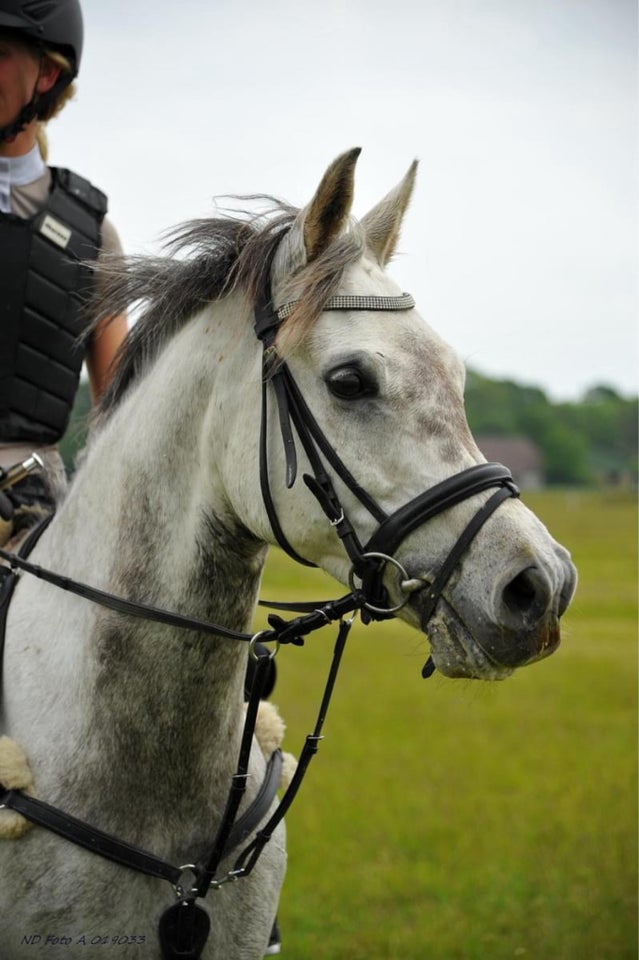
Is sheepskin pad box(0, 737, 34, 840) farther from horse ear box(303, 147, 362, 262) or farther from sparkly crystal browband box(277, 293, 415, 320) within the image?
horse ear box(303, 147, 362, 262)

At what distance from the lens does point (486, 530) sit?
9.44 ft

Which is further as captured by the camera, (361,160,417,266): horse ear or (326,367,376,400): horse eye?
(361,160,417,266): horse ear

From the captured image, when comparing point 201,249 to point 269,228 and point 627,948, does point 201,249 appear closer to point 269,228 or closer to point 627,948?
point 269,228

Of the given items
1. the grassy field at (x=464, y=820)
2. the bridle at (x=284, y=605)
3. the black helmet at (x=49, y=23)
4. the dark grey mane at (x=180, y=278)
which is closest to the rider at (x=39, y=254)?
the black helmet at (x=49, y=23)

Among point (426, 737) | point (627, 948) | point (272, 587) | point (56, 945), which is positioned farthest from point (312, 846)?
point (272, 587)

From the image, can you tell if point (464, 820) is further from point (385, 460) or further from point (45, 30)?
point (45, 30)

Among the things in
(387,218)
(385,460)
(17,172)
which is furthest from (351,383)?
(17,172)

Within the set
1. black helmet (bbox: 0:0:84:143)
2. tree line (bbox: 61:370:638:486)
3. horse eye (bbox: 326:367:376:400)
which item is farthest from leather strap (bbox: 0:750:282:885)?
tree line (bbox: 61:370:638:486)

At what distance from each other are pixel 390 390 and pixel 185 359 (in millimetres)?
842

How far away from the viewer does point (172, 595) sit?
3.36m

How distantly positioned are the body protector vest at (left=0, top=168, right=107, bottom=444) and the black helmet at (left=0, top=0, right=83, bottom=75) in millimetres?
554

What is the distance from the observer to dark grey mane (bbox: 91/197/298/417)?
3.47m

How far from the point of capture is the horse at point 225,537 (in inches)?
116

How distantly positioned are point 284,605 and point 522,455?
106793 millimetres
